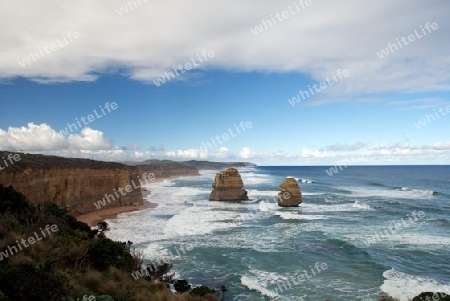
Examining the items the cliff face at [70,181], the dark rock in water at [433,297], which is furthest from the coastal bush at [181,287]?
the cliff face at [70,181]

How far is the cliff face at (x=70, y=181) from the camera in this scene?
3334 cm

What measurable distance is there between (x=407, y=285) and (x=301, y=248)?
7974mm

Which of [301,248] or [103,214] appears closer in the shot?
[301,248]

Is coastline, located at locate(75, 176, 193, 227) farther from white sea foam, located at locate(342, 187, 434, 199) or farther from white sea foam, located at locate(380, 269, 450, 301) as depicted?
white sea foam, located at locate(342, 187, 434, 199)

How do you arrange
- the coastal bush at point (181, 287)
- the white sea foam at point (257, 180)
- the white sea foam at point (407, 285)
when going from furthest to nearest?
the white sea foam at point (257, 180) < the white sea foam at point (407, 285) < the coastal bush at point (181, 287)

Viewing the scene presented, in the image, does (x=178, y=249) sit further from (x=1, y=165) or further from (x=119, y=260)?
A: (x=1, y=165)

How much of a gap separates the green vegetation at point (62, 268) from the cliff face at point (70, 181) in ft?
50.8

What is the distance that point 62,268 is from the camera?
12.3 metres

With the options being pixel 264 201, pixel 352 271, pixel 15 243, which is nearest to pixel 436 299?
pixel 352 271

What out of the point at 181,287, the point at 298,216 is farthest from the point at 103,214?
the point at 181,287

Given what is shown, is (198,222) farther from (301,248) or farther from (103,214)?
(301,248)

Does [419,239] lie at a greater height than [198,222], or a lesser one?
lesser

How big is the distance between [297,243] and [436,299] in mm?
15400

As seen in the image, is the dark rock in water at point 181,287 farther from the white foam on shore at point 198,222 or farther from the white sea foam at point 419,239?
the white sea foam at point 419,239
